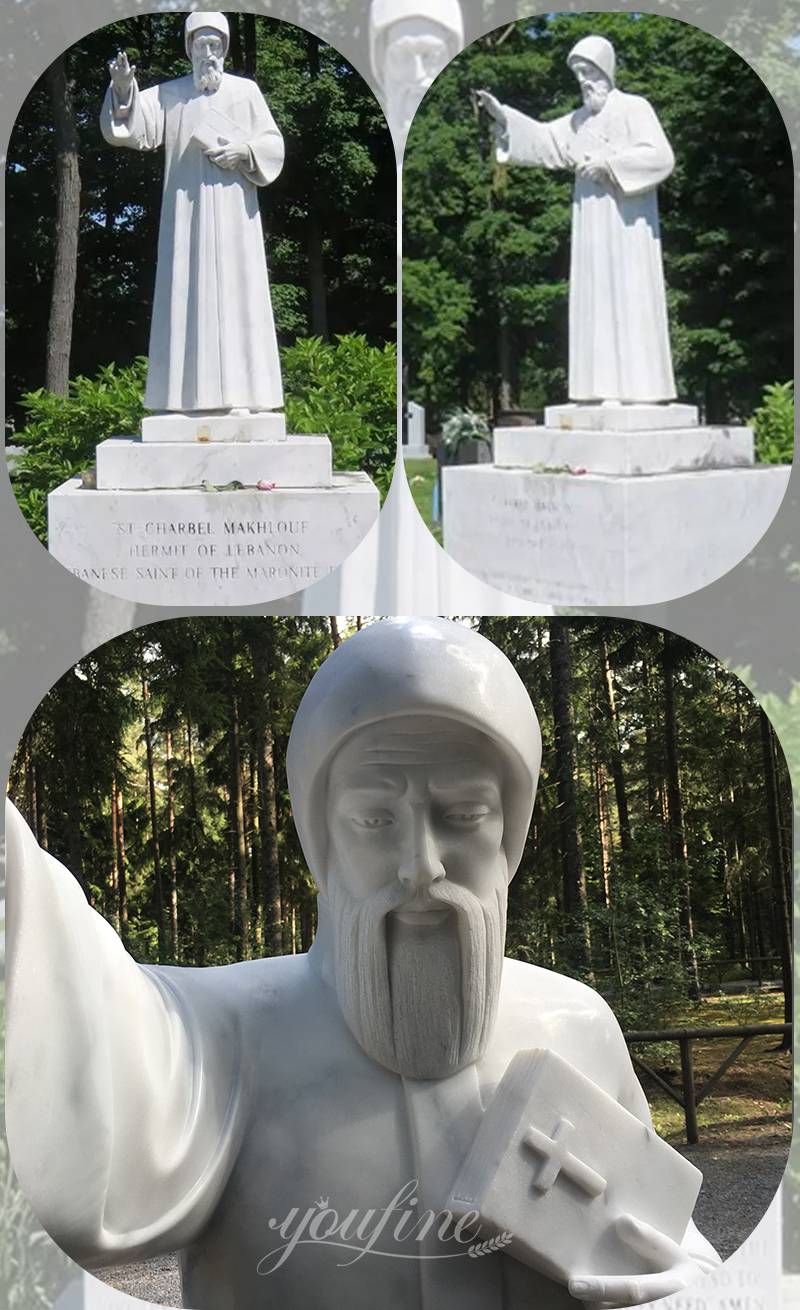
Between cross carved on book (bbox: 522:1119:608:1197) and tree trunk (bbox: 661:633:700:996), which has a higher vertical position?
tree trunk (bbox: 661:633:700:996)

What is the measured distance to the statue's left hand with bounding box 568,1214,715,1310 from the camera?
11.3ft

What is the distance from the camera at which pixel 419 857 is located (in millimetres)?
3412

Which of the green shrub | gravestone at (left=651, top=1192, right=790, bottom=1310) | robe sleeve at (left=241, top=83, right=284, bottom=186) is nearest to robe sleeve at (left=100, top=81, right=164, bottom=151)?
robe sleeve at (left=241, top=83, right=284, bottom=186)

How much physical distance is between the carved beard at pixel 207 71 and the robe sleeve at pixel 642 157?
3.08ft

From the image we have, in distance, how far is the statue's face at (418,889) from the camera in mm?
3398

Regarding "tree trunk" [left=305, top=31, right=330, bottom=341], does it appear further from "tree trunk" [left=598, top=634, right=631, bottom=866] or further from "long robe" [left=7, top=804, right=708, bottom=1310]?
"long robe" [left=7, top=804, right=708, bottom=1310]

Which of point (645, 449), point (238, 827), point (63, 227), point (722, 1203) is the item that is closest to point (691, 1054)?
point (722, 1203)

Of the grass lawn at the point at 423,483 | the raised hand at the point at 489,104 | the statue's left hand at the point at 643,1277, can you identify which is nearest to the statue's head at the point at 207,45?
the raised hand at the point at 489,104

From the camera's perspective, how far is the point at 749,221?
198 inches

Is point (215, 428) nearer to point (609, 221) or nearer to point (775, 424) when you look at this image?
point (609, 221)

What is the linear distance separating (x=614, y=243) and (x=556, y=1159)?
2.42 meters

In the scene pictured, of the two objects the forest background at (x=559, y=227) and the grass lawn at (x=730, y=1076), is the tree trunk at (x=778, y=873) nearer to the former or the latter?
the grass lawn at (x=730, y=1076)

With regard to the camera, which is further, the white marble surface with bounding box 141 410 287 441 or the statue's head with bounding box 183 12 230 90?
the white marble surface with bounding box 141 410 287 441

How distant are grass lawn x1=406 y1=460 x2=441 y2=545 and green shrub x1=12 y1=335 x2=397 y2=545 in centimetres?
8
